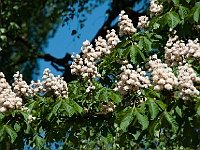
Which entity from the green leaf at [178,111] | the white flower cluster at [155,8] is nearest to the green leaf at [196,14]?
the white flower cluster at [155,8]

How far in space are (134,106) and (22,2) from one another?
5838 millimetres

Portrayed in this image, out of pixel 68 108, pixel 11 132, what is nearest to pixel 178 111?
pixel 68 108

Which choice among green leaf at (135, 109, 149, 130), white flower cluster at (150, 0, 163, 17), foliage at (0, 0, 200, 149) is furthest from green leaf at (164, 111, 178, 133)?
white flower cluster at (150, 0, 163, 17)

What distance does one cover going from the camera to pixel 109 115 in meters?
3.98

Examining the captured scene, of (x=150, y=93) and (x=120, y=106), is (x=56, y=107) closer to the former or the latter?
(x=120, y=106)

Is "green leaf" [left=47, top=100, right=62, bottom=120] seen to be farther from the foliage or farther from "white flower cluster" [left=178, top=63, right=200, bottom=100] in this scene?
"white flower cluster" [left=178, top=63, right=200, bottom=100]

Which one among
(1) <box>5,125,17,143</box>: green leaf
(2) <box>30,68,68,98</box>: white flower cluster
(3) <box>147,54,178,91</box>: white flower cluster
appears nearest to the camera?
(3) <box>147,54,178,91</box>: white flower cluster

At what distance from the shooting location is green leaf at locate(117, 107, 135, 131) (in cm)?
330

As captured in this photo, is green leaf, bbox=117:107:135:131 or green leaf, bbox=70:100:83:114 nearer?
green leaf, bbox=117:107:135:131

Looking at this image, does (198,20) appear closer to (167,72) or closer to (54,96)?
(167,72)

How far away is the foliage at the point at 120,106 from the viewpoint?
3.30 metres

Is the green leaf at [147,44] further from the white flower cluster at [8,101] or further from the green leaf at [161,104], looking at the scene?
the white flower cluster at [8,101]

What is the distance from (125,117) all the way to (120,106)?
26cm

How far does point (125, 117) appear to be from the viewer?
3.35m
